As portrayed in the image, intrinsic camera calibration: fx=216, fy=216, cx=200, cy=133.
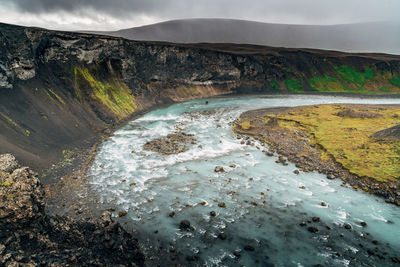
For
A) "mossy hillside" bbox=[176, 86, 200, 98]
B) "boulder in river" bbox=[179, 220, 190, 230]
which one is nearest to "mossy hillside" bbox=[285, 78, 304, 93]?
"mossy hillside" bbox=[176, 86, 200, 98]

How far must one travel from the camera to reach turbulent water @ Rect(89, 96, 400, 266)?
17.0 metres

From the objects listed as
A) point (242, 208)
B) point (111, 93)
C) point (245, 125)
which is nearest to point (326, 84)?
point (245, 125)

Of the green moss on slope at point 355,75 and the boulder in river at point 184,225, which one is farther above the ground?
the green moss on slope at point 355,75

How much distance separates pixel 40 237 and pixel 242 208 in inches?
657

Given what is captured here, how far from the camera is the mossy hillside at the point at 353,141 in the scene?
29.2 metres

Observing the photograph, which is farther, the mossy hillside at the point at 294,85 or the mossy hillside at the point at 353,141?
the mossy hillside at the point at 294,85

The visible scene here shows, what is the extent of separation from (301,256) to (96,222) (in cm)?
1668

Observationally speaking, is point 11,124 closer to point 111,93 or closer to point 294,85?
point 111,93

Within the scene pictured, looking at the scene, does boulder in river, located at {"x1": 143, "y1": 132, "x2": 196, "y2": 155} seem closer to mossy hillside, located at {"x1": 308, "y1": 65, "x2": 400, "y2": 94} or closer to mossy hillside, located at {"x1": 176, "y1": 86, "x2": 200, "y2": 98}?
mossy hillside, located at {"x1": 176, "y1": 86, "x2": 200, "y2": 98}

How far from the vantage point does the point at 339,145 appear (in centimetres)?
3694

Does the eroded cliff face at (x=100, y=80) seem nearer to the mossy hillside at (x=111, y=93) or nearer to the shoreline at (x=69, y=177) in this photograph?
the mossy hillside at (x=111, y=93)

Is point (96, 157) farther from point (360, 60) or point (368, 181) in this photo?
point (360, 60)

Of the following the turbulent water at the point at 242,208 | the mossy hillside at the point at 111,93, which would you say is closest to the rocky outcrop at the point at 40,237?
the turbulent water at the point at 242,208

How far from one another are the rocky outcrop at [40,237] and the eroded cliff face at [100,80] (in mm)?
15579
